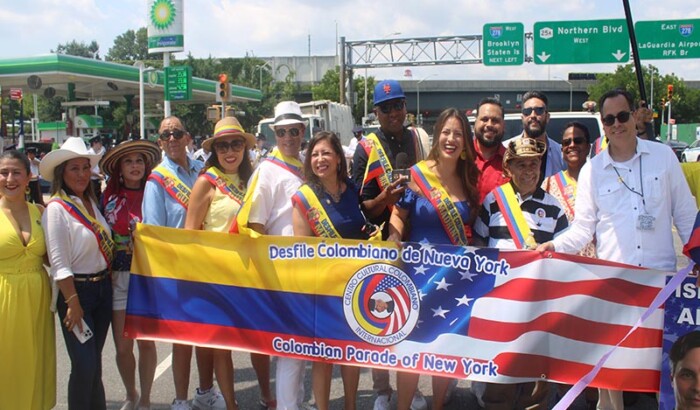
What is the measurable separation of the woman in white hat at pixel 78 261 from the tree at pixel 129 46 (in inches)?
5040

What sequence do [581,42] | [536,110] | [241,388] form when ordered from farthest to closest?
[581,42] → [536,110] → [241,388]

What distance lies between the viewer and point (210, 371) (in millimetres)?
4809

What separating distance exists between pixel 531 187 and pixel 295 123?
1672 mm

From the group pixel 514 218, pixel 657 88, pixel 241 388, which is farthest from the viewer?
pixel 657 88

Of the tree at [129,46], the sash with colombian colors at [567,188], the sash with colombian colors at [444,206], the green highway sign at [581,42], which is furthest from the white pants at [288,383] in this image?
the tree at [129,46]

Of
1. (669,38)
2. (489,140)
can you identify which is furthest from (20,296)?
(669,38)

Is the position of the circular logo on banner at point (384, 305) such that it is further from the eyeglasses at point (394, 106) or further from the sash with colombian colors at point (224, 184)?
the eyeglasses at point (394, 106)

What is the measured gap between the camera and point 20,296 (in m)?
4.00

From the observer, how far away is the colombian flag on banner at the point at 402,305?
3850mm

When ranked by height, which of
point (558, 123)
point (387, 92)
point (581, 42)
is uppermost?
point (581, 42)

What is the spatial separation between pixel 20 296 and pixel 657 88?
218 ft

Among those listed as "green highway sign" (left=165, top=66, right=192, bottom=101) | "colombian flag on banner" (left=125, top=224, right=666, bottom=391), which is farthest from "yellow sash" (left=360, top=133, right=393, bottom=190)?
"green highway sign" (left=165, top=66, right=192, bottom=101)

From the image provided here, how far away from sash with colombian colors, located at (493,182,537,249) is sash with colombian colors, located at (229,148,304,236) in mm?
1355

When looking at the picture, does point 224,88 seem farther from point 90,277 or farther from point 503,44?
point 503,44
